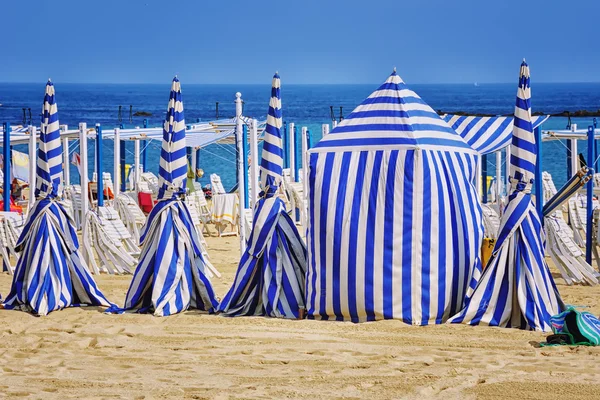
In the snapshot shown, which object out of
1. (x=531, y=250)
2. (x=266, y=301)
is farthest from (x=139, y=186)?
(x=531, y=250)

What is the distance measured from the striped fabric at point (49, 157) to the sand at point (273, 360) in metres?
1.04

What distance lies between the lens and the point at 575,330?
20.5 ft

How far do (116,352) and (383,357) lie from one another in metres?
1.72

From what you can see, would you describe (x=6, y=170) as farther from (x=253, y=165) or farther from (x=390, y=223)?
(x=390, y=223)

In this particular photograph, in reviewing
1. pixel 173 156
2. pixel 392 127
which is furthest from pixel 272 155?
pixel 392 127

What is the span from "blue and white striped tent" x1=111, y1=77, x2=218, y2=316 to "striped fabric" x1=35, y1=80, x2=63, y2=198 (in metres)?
0.87

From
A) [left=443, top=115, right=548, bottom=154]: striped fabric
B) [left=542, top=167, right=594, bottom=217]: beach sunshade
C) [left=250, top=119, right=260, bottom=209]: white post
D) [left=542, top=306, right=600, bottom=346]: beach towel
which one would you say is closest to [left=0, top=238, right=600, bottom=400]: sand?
[left=542, top=306, right=600, bottom=346]: beach towel

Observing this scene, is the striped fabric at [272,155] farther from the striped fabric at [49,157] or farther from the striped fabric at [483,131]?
the striped fabric at [483,131]

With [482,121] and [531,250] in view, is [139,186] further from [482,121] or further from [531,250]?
[531,250]

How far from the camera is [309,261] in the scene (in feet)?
23.8

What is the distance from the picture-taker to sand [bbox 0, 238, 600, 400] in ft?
17.5

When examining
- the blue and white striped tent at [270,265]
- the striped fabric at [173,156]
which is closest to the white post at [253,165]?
the striped fabric at [173,156]

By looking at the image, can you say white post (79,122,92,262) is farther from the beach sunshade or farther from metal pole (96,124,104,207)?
the beach sunshade

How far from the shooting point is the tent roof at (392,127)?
7047 millimetres
